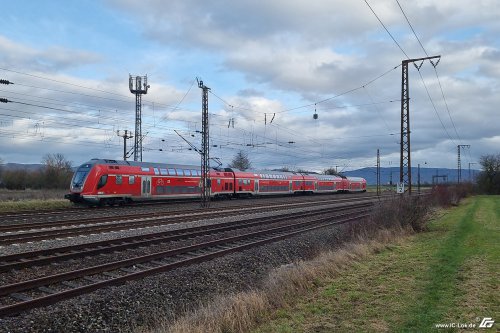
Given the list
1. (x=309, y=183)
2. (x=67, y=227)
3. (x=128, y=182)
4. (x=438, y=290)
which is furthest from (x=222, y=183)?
(x=438, y=290)

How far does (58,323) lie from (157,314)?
6.10ft

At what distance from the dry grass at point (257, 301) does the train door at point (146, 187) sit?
26.9m

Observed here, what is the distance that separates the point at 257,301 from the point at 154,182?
31.6 metres

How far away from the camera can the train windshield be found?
1285 inches

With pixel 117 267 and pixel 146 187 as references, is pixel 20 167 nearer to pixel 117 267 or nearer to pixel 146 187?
pixel 146 187

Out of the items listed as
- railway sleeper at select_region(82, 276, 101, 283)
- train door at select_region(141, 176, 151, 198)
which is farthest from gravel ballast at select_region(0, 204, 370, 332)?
train door at select_region(141, 176, 151, 198)

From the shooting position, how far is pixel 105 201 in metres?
34.2

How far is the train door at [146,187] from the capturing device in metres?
37.3

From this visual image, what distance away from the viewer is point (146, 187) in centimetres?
3769

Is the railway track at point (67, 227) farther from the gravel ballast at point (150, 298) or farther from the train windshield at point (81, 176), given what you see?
the train windshield at point (81, 176)

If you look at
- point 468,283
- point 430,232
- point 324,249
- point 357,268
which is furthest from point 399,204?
point 468,283

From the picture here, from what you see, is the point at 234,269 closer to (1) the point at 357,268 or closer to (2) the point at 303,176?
(1) the point at 357,268

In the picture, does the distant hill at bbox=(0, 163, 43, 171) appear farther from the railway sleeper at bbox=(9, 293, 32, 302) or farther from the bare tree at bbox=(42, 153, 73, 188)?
the railway sleeper at bbox=(9, 293, 32, 302)

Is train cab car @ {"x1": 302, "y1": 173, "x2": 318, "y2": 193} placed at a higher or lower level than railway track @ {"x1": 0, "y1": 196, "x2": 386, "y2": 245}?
higher
